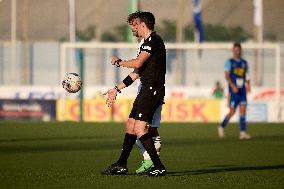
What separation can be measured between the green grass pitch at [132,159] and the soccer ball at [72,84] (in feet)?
3.86

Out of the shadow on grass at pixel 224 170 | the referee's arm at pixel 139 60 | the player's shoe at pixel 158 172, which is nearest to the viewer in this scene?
the referee's arm at pixel 139 60

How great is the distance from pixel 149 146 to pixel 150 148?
30mm

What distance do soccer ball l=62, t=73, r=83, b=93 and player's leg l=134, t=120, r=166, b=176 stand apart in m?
1.30

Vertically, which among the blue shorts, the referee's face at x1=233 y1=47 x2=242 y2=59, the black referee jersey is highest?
the referee's face at x1=233 y1=47 x2=242 y2=59

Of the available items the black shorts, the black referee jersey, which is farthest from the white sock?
the black referee jersey

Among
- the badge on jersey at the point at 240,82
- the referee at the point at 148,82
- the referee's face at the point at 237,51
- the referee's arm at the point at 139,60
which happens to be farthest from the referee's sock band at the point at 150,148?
the badge on jersey at the point at 240,82

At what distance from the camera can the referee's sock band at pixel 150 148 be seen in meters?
15.2

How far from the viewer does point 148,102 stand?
15.3 m

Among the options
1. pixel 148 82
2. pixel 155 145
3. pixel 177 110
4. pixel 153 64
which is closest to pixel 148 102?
pixel 148 82

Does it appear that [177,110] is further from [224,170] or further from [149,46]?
[149,46]

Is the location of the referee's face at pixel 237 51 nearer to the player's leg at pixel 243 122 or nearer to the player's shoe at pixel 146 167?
the player's leg at pixel 243 122

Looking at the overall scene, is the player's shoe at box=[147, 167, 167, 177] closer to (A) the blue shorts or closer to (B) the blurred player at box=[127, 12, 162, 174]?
(B) the blurred player at box=[127, 12, 162, 174]

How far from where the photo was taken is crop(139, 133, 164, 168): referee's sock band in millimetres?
15219

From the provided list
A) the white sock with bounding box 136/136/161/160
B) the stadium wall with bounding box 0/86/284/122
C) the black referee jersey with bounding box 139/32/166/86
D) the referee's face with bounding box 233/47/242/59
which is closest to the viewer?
the black referee jersey with bounding box 139/32/166/86
